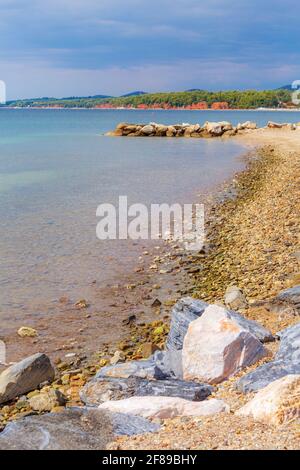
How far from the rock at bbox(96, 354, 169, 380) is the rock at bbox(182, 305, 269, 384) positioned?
11.1 inches

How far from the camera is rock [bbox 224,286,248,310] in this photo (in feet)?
28.5

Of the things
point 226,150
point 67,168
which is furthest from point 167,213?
point 226,150

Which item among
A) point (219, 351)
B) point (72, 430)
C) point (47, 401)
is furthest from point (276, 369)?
point (47, 401)

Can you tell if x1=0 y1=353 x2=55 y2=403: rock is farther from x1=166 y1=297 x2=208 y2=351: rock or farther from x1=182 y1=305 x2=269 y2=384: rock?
x1=182 y1=305 x2=269 y2=384: rock

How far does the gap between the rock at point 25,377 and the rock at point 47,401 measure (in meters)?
0.32

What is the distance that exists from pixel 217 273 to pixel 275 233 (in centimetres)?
266

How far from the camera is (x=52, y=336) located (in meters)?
8.59

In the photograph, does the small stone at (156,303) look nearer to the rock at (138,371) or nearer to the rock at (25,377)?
the rock at (25,377)

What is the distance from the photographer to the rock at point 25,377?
21.2 ft

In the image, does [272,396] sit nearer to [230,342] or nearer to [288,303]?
[230,342]

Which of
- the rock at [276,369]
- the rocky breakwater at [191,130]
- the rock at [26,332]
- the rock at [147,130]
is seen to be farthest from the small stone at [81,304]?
the rock at [147,130]

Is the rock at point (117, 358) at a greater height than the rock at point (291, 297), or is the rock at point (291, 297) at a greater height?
the rock at point (291, 297)

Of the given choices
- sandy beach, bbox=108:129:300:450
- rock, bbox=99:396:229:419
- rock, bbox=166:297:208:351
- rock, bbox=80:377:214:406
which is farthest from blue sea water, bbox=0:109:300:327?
rock, bbox=99:396:229:419

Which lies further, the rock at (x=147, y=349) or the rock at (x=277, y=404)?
the rock at (x=147, y=349)
